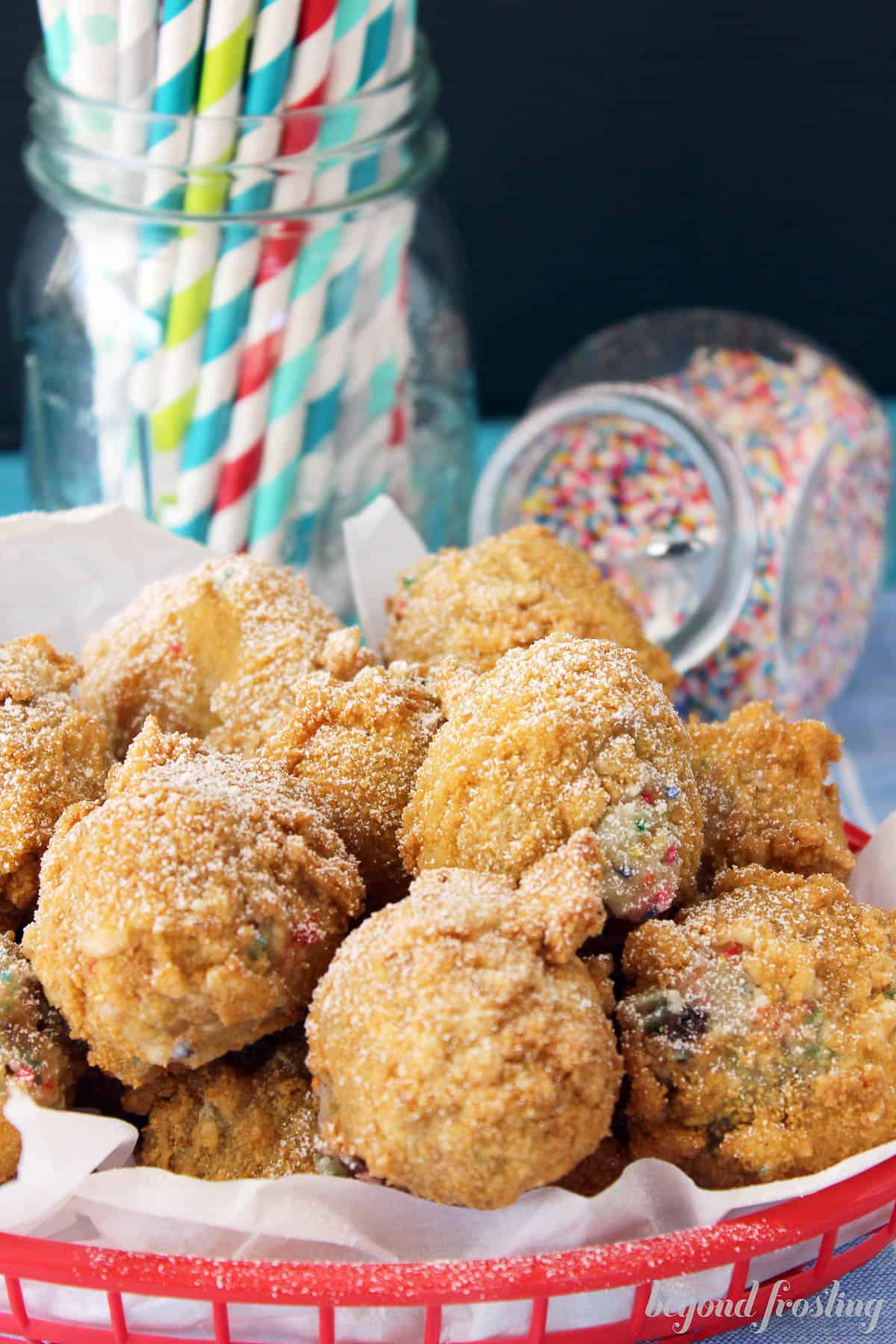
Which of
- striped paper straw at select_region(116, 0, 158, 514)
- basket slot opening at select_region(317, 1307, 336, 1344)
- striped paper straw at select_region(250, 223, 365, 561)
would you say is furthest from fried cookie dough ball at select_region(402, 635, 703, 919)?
striped paper straw at select_region(116, 0, 158, 514)

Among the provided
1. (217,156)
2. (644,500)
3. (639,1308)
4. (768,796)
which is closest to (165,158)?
(217,156)

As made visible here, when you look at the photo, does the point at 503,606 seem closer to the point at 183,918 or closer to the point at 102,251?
the point at 183,918

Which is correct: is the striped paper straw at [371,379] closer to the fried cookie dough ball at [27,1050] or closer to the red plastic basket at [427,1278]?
the fried cookie dough ball at [27,1050]

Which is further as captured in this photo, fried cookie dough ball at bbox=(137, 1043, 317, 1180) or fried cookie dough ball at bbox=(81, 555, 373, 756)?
fried cookie dough ball at bbox=(81, 555, 373, 756)

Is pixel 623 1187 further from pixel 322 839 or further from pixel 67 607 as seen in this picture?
pixel 67 607

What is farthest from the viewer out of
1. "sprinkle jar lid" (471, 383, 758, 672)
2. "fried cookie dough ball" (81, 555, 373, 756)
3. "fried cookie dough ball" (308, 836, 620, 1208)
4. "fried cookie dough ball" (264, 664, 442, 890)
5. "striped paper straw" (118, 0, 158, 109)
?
"sprinkle jar lid" (471, 383, 758, 672)

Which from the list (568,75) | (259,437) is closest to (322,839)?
(259,437)

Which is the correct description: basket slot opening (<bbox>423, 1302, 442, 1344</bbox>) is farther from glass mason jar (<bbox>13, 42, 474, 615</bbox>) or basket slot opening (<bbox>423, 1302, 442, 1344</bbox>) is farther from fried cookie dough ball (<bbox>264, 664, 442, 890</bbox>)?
glass mason jar (<bbox>13, 42, 474, 615</bbox>)
